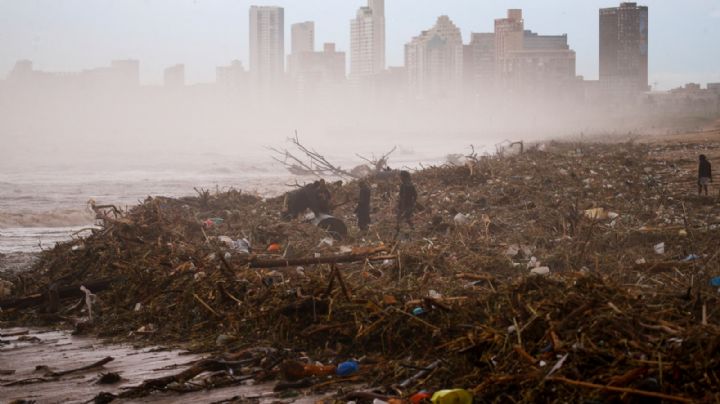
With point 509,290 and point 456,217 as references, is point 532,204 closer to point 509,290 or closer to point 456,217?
point 456,217

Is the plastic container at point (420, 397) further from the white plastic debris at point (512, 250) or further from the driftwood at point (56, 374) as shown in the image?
the white plastic debris at point (512, 250)

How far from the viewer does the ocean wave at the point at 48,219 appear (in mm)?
15812

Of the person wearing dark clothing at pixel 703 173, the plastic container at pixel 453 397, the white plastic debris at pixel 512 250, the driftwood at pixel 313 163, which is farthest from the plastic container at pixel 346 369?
the driftwood at pixel 313 163

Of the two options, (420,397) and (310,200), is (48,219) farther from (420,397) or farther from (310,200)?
(420,397)

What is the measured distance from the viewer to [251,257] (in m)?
7.29

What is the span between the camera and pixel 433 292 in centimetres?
575

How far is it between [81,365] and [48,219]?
12.4 metres

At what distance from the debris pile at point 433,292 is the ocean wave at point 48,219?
4.70 m

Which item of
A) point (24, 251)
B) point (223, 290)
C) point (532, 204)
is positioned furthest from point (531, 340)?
point (24, 251)

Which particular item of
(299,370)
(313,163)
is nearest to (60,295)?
(299,370)

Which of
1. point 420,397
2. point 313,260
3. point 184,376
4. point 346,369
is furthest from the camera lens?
point 313,260

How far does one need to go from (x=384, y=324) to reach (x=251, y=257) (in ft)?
9.29

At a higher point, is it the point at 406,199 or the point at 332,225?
the point at 406,199

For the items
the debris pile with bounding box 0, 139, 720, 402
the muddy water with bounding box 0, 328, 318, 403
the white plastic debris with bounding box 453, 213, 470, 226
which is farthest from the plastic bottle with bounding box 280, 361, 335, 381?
the white plastic debris with bounding box 453, 213, 470, 226
